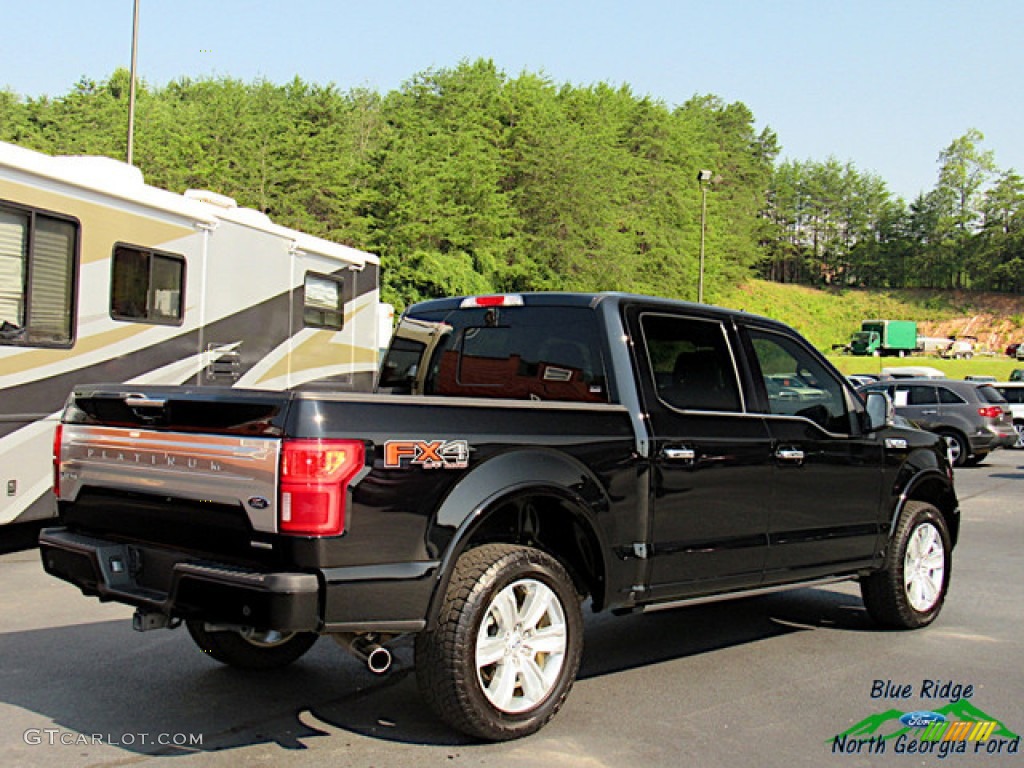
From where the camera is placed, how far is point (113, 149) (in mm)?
49344

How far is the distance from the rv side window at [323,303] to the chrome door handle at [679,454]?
7.36 m

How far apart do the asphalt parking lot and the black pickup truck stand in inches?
12.0

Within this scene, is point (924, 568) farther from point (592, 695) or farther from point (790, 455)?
point (592, 695)

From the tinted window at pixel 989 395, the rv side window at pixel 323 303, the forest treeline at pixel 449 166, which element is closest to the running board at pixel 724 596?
the rv side window at pixel 323 303

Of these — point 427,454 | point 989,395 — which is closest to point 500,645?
point 427,454

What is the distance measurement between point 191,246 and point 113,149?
43.4 m

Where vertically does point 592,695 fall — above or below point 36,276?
below

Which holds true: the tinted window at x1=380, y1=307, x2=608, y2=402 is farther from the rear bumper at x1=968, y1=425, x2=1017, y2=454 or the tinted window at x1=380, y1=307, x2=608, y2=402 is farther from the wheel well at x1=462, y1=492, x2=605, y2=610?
the rear bumper at x1=968, y1=425, x2=1017, y2=454

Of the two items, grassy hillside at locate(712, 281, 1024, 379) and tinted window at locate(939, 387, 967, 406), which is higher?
grassy hillside at locate(712, 281, 1024, 379)

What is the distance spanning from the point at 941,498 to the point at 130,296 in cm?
679

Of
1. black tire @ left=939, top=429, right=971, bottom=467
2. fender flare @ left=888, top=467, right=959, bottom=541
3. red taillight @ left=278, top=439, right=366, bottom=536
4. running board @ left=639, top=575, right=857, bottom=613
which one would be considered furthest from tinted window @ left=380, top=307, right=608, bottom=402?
black tire @ left=939, top=429, right=971, bottom=467

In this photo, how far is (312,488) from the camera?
3.81 m

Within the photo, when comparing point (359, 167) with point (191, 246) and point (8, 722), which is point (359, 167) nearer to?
point (191, 246)

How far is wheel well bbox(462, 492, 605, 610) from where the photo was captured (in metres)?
4.59
